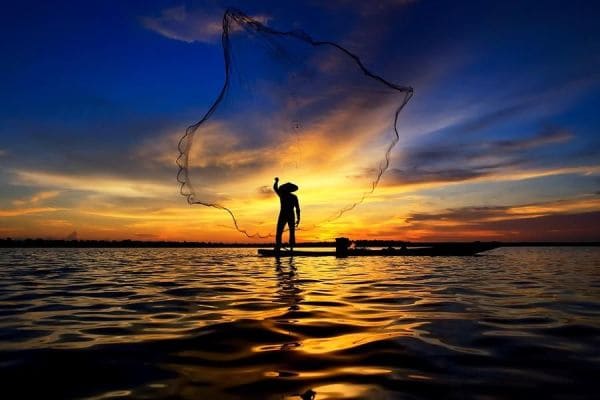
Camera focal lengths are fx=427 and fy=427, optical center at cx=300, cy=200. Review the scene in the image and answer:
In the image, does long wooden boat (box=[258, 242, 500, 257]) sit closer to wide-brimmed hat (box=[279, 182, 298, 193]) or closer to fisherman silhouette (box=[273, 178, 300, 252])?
fisherman silhouette (box=[273, 178, 300, 252])

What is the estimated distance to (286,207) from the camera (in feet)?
86.4

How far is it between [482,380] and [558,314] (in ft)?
15.9

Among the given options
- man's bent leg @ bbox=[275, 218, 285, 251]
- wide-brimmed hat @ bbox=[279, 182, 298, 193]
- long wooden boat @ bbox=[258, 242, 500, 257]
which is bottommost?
long wooden boat @ bbox=[258, 242, 500, 257]

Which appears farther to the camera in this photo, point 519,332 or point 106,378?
point 519,332

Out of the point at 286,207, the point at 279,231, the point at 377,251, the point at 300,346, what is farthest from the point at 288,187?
the point at 300,346

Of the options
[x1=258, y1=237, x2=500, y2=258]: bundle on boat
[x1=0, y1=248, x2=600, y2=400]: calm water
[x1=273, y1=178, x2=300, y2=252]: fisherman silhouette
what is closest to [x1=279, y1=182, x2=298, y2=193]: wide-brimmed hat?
[x1=273, y1=178, x2=300, y2=252]: fisherman silhouette

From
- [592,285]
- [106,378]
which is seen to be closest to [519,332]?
[106,378]

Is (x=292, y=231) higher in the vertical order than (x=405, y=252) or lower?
Result: higher

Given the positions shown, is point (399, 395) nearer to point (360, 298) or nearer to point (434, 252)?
point (360, 298)

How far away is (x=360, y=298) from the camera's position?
32.5 ft

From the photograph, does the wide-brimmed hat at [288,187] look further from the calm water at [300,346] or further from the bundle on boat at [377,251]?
the calm water at [300,346]

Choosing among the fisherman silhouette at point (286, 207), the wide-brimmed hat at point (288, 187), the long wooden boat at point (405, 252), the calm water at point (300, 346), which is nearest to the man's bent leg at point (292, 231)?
the fisherman silhouette at point (286, 207)

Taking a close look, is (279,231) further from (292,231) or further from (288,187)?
(288,187)

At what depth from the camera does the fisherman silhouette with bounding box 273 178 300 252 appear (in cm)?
2573
